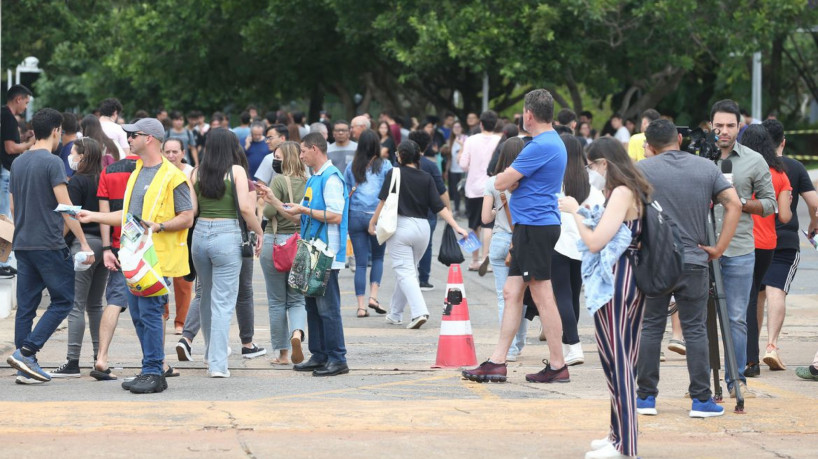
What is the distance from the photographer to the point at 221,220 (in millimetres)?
8781

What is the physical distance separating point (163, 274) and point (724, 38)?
1885cm

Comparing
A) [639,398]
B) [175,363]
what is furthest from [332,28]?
[639,398]

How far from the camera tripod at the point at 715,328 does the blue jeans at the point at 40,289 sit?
4435mm

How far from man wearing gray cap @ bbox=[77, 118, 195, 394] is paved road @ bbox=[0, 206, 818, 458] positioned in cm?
22

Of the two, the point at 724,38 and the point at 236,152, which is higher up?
the point at 724,38

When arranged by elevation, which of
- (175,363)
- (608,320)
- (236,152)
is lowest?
(175,363)

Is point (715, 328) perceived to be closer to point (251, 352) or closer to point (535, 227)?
point (535, 227)

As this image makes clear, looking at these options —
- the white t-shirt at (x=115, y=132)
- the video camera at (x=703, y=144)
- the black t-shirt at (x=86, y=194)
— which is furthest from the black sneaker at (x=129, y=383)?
the white t-shirt at (x=115, y=132)

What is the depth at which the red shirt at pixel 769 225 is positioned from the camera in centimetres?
889

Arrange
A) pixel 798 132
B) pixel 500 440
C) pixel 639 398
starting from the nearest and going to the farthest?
pixel 500 440, pixel 639 398, pixel 798 132

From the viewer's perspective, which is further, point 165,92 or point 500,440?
point 165,92

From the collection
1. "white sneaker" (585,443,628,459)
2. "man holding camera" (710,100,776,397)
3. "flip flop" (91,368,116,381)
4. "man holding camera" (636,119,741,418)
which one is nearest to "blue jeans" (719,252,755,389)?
"man holding camera" (710,100,776,397)

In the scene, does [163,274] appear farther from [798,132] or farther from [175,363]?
[798,132]

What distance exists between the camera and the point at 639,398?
7.61m
